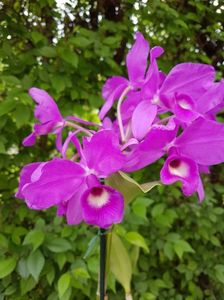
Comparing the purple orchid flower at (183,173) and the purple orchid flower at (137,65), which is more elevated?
the purple orchid flower at (137,65)

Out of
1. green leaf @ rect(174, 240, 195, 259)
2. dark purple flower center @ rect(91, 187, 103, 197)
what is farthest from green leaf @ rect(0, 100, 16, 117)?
green leaf @ rect(174, 240, 195, 259)

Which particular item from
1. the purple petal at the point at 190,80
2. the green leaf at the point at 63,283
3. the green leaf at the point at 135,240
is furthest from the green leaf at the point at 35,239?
the purple petal at the point at 190,80

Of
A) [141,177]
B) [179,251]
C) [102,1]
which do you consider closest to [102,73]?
[102,1]

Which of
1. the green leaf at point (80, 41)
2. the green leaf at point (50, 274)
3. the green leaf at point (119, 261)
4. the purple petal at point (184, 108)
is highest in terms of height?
the purple petal at point (184, 108)

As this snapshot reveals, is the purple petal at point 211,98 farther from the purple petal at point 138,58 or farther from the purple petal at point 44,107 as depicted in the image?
the purple petal at point 44,107

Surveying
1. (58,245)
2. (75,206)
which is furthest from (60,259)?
(75,206)

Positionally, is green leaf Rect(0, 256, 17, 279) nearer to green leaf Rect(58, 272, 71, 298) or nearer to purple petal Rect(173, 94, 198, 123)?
green leaf Rect(58, 272, 71, 298)

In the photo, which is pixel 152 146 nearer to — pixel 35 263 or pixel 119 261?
pixel 119 261
